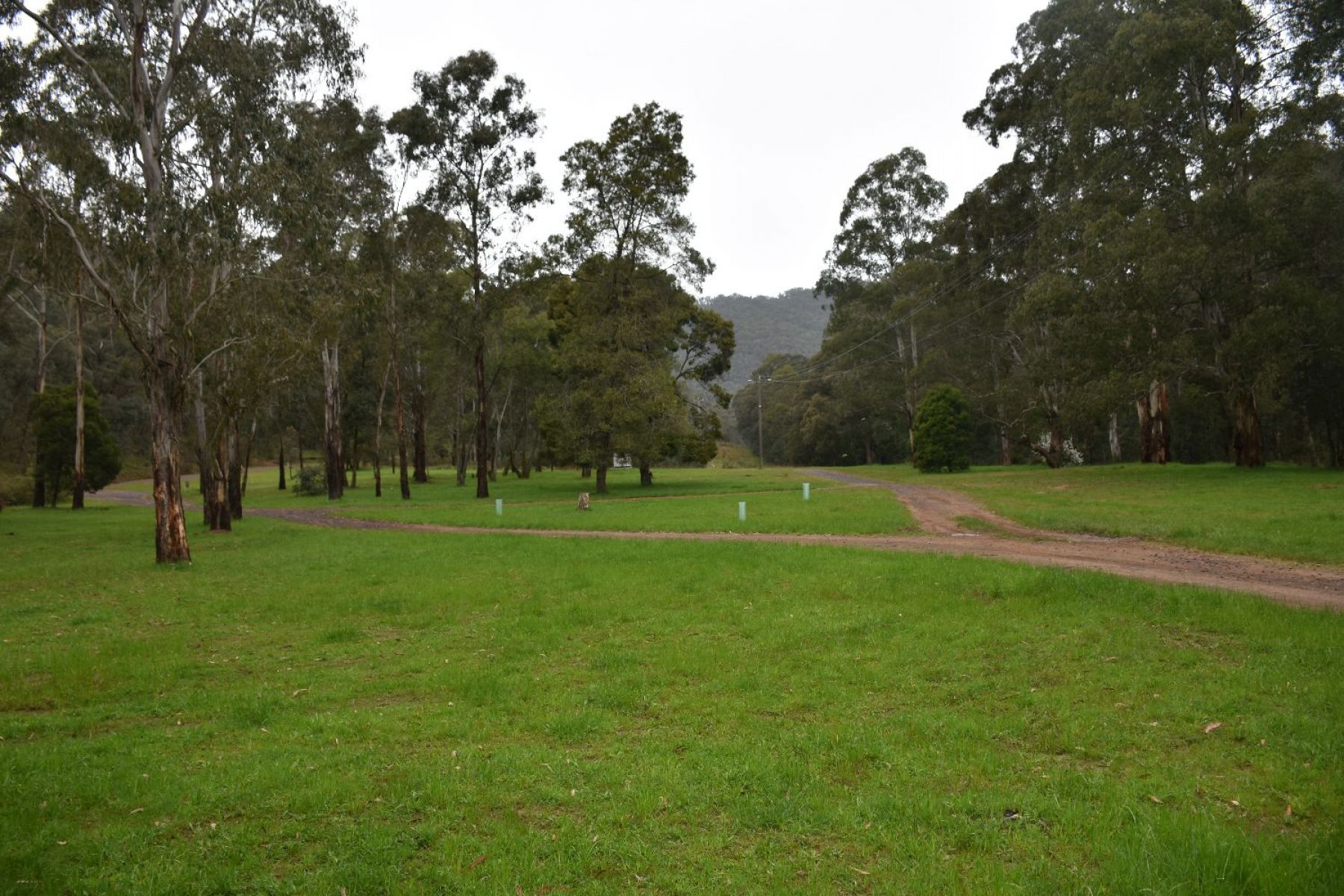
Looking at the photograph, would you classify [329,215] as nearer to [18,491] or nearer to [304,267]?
[304,267]

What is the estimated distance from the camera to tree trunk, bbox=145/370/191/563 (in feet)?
56.4

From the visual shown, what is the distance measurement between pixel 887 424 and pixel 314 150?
58780mm

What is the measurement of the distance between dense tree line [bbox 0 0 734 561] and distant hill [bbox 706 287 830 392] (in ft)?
297

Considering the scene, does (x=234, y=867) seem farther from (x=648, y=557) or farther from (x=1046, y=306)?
(x=1046, y=306)

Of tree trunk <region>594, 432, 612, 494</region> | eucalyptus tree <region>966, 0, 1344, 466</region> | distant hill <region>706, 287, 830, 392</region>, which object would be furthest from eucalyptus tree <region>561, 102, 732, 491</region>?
distant hill <region>706, 287, 830, 392</region>

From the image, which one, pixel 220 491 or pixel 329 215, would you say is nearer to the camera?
pixel 329 215

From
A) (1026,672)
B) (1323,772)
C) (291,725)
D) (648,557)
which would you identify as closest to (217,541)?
(648,557)

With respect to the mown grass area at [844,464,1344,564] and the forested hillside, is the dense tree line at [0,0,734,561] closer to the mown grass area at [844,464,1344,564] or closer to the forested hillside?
the forested hillside

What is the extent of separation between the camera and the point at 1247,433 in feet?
96.7

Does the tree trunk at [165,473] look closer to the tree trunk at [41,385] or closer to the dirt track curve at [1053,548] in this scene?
the dirt track curve at [1053,548]

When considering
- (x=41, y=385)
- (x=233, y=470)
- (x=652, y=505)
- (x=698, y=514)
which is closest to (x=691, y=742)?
(x=698, y=514)

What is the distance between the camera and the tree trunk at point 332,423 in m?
38.8

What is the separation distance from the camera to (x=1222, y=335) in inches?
1113

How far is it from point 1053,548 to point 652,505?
16.4 meters
